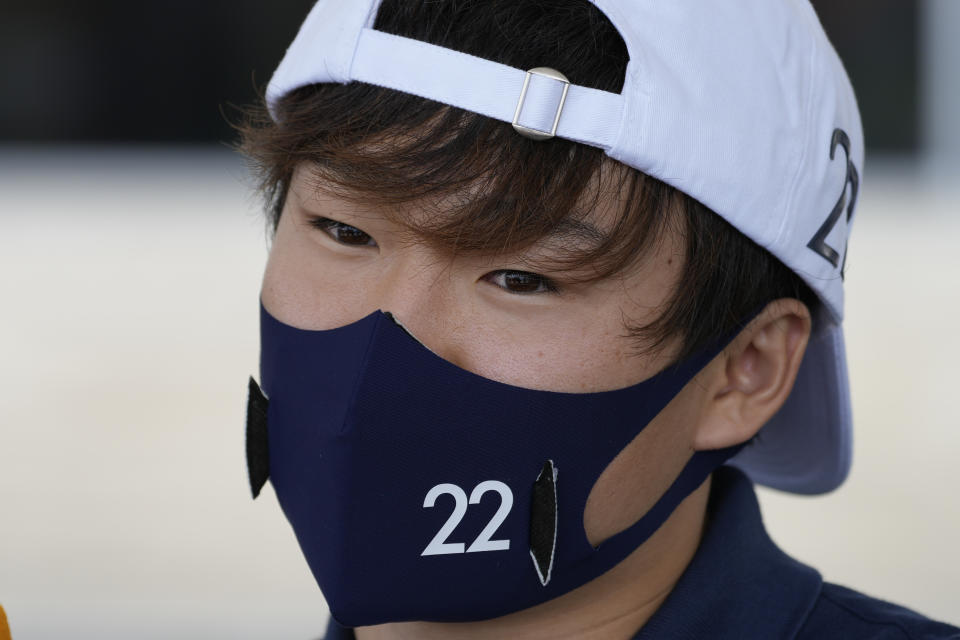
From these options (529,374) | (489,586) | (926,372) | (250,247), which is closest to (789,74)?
(529,374)

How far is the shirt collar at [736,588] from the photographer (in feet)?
5.71

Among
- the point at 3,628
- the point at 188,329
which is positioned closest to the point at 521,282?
the point at 3,628

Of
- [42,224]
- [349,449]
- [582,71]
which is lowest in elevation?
[42,224]

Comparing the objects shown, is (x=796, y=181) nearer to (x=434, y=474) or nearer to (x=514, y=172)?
(x=514, y=172)

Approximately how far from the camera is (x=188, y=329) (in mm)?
7160

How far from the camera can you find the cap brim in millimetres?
2039

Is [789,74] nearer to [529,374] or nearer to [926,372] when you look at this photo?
[529,374]

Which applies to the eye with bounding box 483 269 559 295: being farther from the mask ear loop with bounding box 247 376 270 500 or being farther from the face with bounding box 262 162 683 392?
the mask ear loop with bounding box 247 376 270 500

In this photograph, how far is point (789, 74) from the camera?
1.68 meters

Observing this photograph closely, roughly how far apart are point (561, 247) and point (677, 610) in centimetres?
54

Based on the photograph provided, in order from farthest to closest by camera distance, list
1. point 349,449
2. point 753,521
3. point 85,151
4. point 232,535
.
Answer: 1. point 85,151
2. point 232,535
3. point 753,521
4. point 349,449

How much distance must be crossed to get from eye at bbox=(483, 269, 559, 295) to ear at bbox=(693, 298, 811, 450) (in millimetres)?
300

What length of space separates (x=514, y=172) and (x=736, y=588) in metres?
0.67

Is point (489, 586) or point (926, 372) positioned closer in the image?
point (489, 586)
